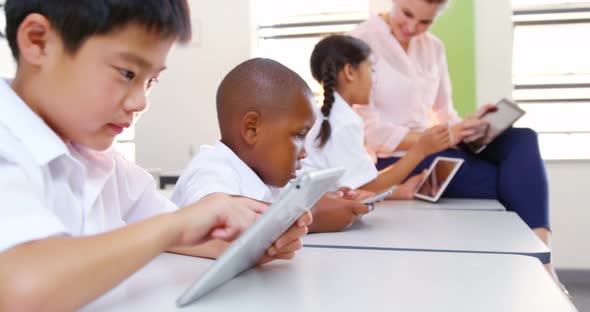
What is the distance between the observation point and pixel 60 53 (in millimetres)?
704

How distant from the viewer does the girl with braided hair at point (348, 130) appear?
1.97 m

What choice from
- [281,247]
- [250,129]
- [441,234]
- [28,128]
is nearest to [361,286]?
[281,247]

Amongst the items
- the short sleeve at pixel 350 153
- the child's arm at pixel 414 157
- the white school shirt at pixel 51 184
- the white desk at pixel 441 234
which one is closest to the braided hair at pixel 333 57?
the short sleeve at pixel 350 153

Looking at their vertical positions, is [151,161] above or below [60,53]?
below

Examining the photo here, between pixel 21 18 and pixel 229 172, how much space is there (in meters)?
0.55

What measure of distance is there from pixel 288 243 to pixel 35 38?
1.33 ft

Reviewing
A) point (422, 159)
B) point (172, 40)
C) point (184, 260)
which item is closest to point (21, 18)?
point (172, 40)

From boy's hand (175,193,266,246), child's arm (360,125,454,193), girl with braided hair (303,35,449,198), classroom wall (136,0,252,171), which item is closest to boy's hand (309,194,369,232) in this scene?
boy's hand (175,193,266,246)

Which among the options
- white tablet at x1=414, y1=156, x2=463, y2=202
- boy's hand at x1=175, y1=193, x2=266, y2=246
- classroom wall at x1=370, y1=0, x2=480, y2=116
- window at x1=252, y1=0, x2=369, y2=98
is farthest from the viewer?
window at x1=252, y1=0, x2=369, y2=98

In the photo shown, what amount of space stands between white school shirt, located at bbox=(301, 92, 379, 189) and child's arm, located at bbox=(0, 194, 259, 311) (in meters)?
1.29

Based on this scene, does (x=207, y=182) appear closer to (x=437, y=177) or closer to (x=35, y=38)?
(x=35, y=38)

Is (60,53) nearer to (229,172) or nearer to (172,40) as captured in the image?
(172,40)

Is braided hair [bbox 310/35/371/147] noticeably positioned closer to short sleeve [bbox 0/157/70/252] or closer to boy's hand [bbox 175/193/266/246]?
boy's hand [bbox 175/193/266/246]

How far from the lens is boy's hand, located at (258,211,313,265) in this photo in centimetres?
79
